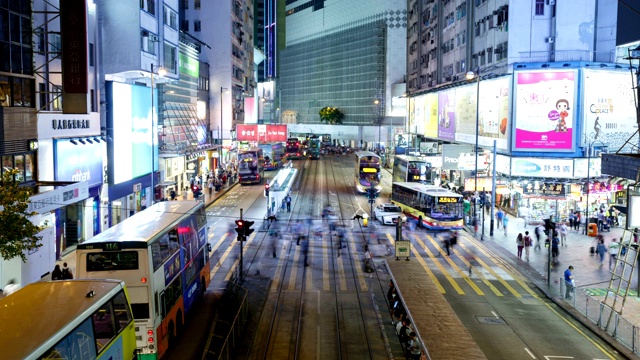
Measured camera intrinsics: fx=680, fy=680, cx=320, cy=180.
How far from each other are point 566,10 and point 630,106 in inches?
343

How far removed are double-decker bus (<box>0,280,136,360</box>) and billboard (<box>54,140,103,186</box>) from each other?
69.3 feet

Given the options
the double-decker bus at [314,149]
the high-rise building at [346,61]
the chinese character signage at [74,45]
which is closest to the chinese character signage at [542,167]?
the chinese character signage at [74,45]

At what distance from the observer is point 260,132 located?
260ft

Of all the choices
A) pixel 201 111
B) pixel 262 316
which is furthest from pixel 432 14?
pixel 262 316

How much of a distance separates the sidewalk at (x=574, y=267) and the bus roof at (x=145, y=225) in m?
14.4

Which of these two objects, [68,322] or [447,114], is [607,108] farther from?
[68,322]

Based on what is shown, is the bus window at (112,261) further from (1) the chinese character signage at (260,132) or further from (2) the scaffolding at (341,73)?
(2) the scaffolding at (341,73)

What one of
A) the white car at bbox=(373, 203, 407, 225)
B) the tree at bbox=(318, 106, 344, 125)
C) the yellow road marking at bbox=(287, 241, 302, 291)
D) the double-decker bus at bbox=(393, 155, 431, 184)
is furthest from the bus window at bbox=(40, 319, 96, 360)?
the tree at bbox=(318, 106, 344, 125)

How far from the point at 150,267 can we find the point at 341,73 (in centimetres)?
14563

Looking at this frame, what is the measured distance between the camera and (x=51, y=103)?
107ft

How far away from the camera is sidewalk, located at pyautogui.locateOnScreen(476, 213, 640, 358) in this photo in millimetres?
25447

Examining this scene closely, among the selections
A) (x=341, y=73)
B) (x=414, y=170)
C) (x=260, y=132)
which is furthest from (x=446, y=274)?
(x=341, y=73)

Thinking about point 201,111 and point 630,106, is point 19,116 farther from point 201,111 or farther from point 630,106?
point 201,111

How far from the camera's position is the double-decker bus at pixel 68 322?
10516 mm
